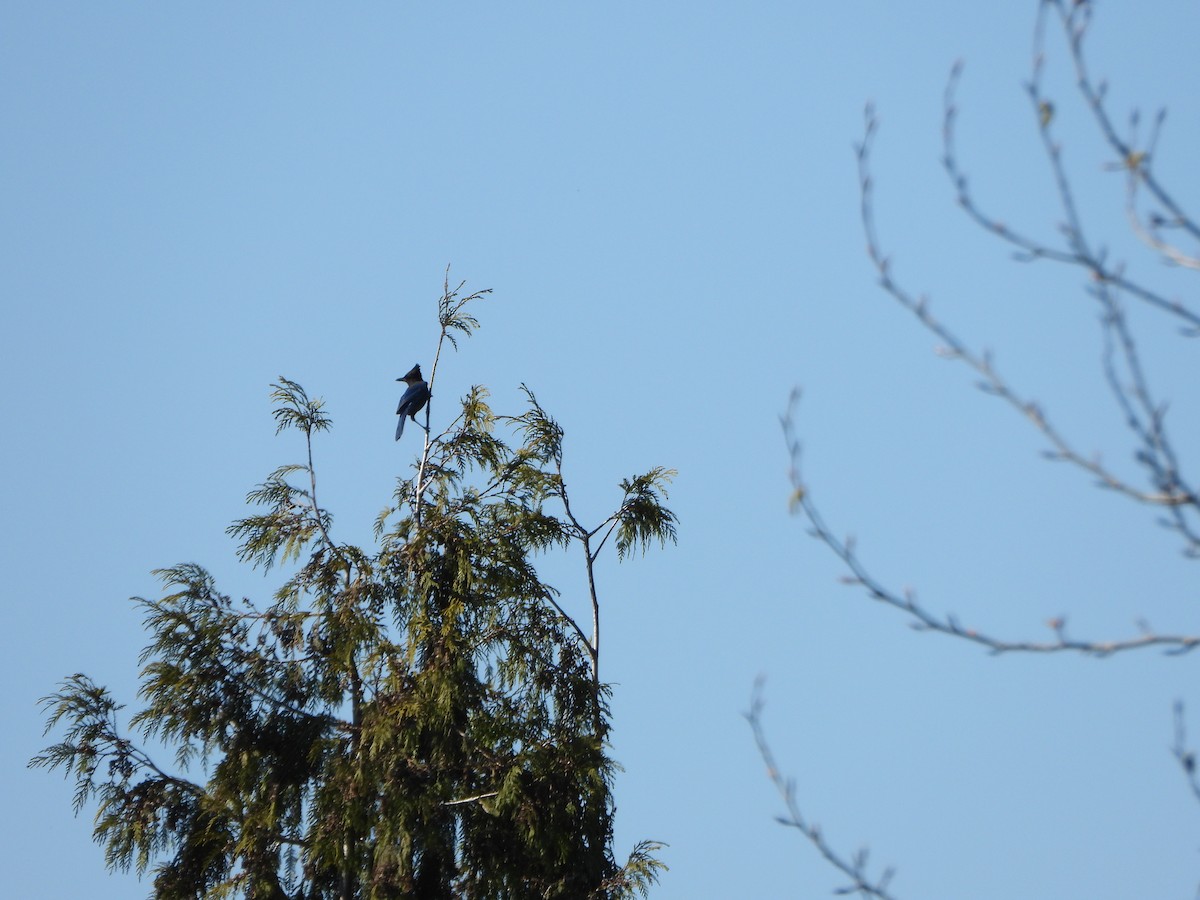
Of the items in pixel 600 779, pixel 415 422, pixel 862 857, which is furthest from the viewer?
pixel 415 422

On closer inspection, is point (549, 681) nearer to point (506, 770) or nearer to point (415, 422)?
point (506, 770)

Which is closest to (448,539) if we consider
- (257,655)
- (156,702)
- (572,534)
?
(572,534)

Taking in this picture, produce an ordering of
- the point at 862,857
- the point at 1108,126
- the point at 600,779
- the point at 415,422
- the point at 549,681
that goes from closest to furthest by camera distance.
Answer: the point at 1108,126 < the point at 862,857 < the point at 600,779 < the point at 549,681 < the point at 415,422

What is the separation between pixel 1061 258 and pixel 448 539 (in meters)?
7.81

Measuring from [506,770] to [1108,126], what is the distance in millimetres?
7354

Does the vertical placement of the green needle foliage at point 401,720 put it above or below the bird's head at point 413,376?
below

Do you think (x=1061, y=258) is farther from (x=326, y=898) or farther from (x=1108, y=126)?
(x=326, y=898)

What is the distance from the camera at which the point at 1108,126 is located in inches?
106

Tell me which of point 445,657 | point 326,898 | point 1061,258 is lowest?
point 1061,258

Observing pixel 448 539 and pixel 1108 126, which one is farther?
pixel 448 539

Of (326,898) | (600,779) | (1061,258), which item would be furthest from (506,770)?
(1061,258)

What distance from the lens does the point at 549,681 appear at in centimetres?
1013

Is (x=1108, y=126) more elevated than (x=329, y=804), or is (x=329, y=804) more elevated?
(x=329, y=804)

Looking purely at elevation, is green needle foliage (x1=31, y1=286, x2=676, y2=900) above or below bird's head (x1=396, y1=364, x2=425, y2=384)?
below
